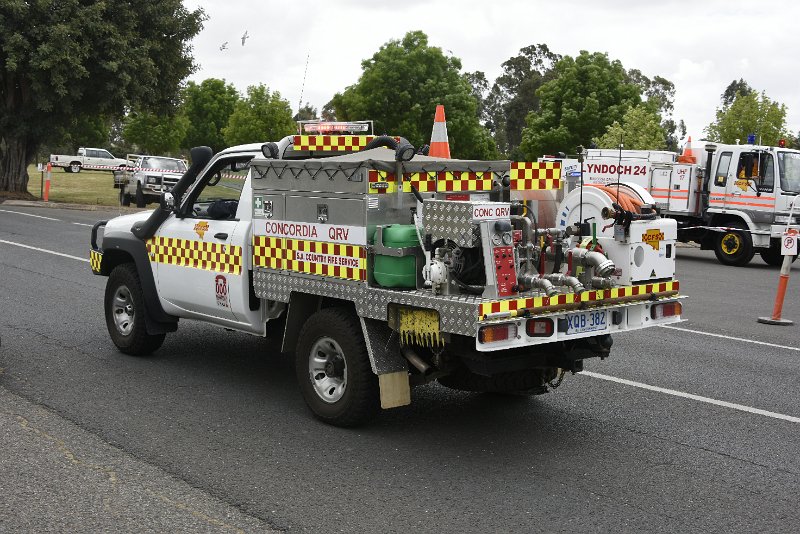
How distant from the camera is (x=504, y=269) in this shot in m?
5.81

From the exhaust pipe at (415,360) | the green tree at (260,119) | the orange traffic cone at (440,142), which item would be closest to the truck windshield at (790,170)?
the orange traffic cone at (440,142)

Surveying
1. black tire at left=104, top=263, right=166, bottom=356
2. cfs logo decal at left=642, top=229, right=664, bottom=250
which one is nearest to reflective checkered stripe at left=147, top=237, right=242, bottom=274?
black tire at left=104, top=263, right=166, bottom=356

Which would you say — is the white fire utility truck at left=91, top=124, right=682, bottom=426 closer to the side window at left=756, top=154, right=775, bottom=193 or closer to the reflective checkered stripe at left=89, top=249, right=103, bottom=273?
the reflective checkered stripe at left=89, top=249, right=103, bottom=273

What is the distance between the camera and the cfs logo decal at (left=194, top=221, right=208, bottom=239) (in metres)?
7.75

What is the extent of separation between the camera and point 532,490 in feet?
17.7

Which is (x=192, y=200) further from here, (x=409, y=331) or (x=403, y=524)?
(x=403, y=524)

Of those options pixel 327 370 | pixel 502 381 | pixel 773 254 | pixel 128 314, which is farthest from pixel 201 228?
pixel 773 254

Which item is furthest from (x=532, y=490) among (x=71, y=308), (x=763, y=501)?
(x=71, y=308)

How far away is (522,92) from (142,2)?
51568 millimetres

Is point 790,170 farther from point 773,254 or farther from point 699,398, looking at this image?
point 699,398

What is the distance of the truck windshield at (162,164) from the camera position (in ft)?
110

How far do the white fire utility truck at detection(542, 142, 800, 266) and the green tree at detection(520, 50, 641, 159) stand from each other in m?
33.9

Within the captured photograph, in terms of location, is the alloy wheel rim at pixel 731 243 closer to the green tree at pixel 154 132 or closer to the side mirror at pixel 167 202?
the side mirror at pixel 167 202

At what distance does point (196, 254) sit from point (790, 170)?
16535 millimetres
